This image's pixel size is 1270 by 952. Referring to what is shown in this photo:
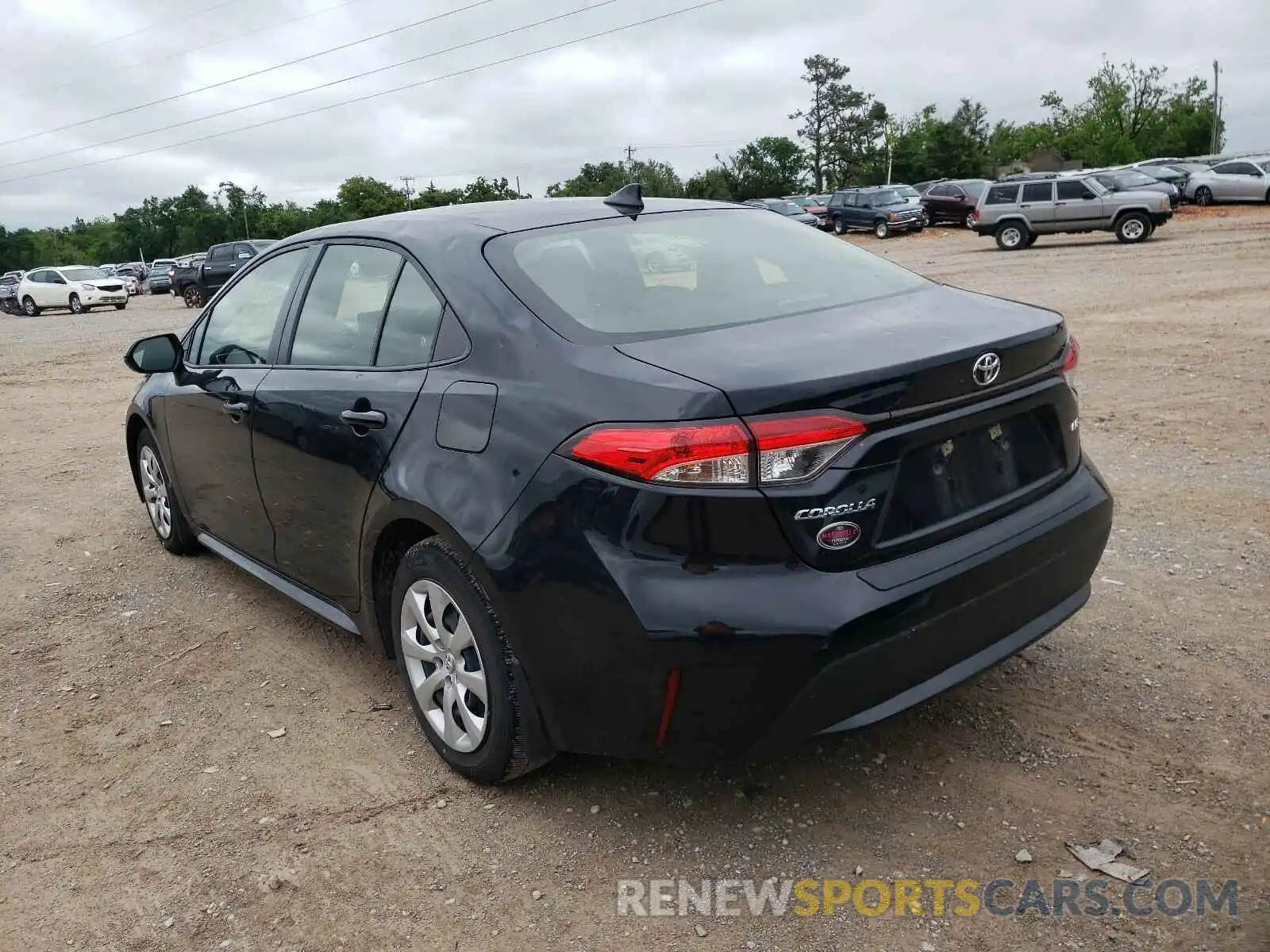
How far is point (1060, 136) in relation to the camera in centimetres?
8700

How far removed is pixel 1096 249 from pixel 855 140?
7564 centimetres

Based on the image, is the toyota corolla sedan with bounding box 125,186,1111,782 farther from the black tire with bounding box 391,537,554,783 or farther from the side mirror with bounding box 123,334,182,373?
the side mirror with bounding box 123,334,182,373

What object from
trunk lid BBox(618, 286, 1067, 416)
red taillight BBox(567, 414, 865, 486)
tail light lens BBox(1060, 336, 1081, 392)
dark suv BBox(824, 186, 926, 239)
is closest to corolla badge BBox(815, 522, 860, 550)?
red taillight BBox(567, 414, 865, 486)

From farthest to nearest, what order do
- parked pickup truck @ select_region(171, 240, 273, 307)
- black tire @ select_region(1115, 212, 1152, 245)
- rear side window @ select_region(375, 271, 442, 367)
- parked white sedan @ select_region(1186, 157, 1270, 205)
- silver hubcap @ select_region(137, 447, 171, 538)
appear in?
parked white sedan @ select_region(1186, 157, 1270, 205)
parked pickup truck @ select_region(171, 240, 273, 307)
black tire @ select_region(1115, 212, 1152, 245)
silver hubcap @ select_region(137, 447, 171, 538)
rear side window @ select_region(375, 271, 442, 367)

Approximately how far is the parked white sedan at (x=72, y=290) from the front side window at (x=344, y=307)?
109 feet

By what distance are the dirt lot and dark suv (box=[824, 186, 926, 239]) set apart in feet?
98.1

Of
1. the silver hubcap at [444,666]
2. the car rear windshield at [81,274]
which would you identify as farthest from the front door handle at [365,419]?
the car rear windshield at [81,274]

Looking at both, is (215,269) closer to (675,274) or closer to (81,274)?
(81,274)

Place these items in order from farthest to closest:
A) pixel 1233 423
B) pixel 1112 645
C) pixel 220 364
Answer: pixel 1233 423 < pixel 220 364 < pixel 1112 645

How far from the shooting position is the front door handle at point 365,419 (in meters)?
3.17

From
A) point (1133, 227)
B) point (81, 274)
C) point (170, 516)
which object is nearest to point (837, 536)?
point (170, 516)

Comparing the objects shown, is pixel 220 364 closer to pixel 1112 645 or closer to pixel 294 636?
pixel 294 636

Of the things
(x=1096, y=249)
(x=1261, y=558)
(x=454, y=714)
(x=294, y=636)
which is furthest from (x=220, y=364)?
(x=1096, y=249)

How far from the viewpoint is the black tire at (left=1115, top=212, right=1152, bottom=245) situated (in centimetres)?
2436
